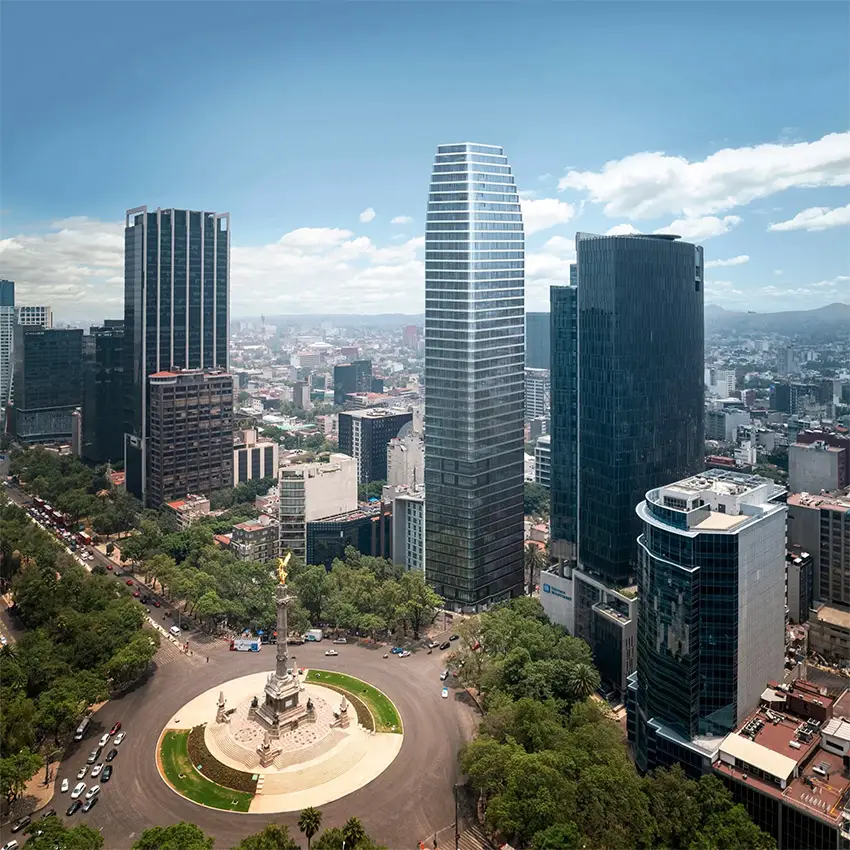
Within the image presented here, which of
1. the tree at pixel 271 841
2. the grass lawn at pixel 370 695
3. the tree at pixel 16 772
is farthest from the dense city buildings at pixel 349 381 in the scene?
the tree at pixel 271 841

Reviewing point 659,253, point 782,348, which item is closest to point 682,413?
point 659,253

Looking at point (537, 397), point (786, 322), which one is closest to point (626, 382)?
point (786, 322)

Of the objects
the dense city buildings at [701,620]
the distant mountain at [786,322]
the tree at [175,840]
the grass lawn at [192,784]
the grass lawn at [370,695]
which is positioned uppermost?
the distant mountain at [786,322]

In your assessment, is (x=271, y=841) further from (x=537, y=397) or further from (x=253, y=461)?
(x=537, y=397)

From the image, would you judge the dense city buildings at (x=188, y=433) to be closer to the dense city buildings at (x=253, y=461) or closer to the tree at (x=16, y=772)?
the dense city buildings at (x=253, y=461)

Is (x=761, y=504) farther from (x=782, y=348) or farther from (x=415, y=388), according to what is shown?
(x=415, y=388)

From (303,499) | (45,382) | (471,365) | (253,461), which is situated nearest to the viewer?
(471,365)

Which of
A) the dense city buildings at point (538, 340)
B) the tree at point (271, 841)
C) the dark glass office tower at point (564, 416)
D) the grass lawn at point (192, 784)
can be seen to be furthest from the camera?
the dense city buildings at point (538, 340)

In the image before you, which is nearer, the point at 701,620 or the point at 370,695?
the point at 701,620
